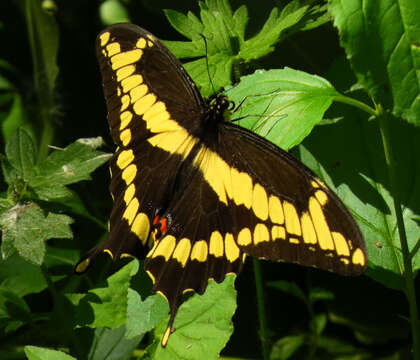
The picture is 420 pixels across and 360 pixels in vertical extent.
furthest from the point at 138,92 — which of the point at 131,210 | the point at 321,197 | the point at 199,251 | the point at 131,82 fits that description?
the point at 321,197

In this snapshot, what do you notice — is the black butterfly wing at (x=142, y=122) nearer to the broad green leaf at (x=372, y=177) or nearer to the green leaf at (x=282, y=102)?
the green leaf at (x=282, y=102)

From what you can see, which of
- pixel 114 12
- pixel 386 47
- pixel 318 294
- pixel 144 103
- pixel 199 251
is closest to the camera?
pixel 386 47

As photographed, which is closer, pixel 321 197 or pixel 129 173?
pixel 321 197

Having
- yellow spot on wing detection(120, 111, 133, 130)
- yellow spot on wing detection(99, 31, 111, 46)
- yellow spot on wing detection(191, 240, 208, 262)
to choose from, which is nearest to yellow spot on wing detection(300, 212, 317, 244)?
yellow spot on wing detection(191, 240, 208, 262)

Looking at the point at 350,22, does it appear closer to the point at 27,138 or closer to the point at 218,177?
the point at 218,177

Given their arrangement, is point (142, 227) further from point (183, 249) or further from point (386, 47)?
point (386, 47)

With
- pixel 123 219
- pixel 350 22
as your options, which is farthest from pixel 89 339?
pixel 350 22

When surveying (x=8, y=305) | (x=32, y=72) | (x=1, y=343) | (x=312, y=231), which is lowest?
(x=1, y=343)
